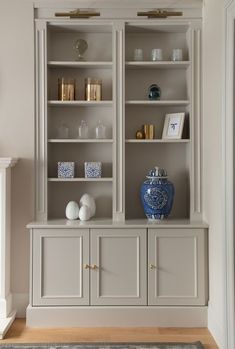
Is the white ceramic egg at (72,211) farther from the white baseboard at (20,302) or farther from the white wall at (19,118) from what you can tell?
the white baseboard at (20,302)

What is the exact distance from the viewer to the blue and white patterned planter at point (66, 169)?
418 cm

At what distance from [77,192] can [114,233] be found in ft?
2.17

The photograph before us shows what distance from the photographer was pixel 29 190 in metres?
4.16

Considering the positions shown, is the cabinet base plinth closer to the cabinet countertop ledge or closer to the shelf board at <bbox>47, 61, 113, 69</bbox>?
the cabinet countertop ledge

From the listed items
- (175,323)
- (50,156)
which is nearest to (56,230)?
(50,156)

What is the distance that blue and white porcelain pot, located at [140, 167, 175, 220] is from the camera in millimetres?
4020

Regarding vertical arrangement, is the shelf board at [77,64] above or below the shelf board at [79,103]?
above

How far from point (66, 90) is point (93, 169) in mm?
711

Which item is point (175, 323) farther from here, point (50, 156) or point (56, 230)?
point (50, 156)

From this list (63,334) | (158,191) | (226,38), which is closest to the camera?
(226,38)

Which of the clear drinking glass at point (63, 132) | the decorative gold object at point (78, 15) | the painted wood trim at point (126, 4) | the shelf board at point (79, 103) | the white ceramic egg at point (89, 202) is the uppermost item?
the painted wood trim at point (126, 4)

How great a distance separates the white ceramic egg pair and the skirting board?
732mm

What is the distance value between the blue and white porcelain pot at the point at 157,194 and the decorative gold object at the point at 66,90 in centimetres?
95

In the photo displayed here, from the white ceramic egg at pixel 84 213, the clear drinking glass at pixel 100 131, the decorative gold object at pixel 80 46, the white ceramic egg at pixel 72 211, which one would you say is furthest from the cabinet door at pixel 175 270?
the decorative gold object at pixel 80 46
